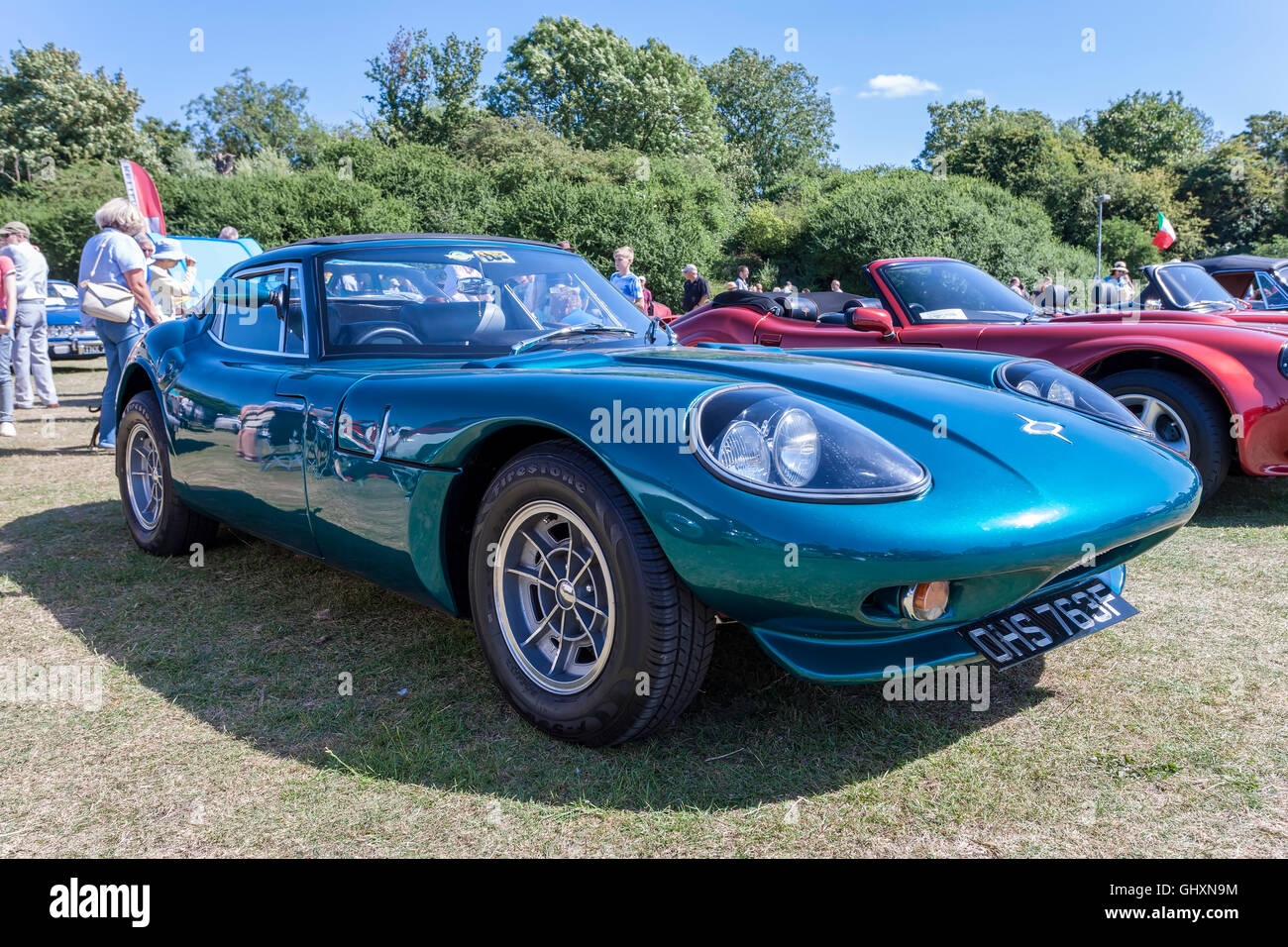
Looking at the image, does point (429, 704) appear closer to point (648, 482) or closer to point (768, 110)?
point (648, 482)

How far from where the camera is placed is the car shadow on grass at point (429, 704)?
2.07 metres

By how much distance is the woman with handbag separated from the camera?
244 inches

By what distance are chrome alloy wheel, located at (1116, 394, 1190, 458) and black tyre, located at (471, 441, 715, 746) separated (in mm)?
3512

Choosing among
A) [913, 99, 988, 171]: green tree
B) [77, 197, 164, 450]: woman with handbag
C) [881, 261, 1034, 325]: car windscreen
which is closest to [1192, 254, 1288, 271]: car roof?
[881, 261, 1034, 325]: car windscreen

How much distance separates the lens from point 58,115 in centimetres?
4069

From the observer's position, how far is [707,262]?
26.5m

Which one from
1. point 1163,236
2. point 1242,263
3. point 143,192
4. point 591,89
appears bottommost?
point 1242,263

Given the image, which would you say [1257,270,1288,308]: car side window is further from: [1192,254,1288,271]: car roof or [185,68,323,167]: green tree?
[185,68,323,167]: green tree

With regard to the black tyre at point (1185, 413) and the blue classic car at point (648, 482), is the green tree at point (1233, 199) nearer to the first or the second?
the black tyre at point (1185, 413)

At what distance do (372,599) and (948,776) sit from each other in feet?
7.21

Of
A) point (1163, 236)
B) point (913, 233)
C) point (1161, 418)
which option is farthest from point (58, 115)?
point (1161, 418)

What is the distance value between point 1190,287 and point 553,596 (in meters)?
6.66

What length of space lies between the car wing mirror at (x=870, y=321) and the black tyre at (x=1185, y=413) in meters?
1.17
